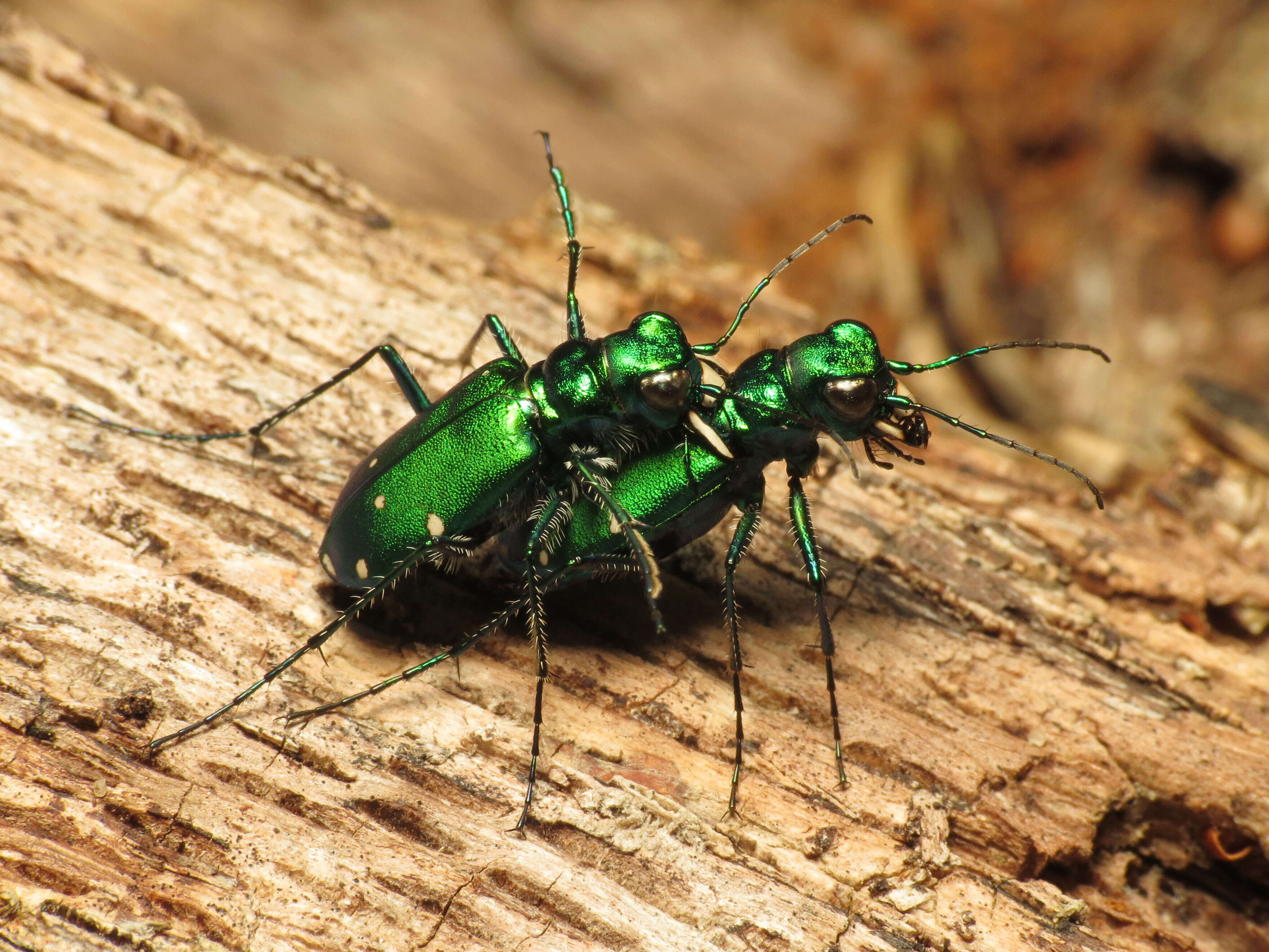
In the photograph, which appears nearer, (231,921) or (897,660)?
(231,921)

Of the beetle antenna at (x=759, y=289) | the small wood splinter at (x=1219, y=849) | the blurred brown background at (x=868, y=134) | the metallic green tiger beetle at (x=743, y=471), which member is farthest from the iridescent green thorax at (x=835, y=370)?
the blurred brown background at (x=868, y=134)

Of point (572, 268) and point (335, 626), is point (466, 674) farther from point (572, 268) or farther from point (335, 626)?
point (572, 268)

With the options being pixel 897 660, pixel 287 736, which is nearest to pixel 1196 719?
pixel 897 660

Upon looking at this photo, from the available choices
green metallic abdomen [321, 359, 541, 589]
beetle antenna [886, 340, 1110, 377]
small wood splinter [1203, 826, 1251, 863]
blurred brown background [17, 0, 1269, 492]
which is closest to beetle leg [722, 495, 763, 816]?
beetle antenna [886, 340, 1110, 377]

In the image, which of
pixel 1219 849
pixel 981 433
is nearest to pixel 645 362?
pixel 981 433

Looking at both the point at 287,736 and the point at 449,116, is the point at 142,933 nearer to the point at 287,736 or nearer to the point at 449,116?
the point at 287,736

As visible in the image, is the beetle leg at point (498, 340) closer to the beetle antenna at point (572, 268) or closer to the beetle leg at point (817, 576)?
the beetle antenna at point (572, 268)
